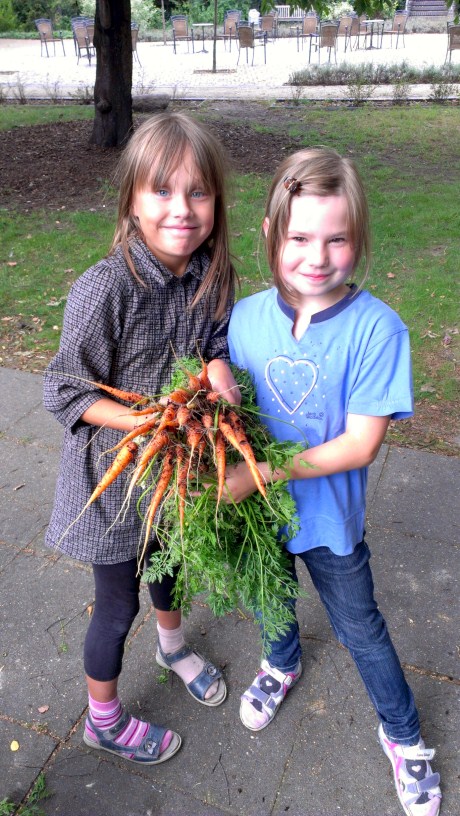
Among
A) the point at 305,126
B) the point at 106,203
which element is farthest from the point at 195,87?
the point at 106,203

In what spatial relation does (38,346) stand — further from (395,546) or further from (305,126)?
(305,126)

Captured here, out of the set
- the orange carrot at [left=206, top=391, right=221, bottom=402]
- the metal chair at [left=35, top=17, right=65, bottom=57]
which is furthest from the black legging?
the metal chair at [left=35, top=17, right=65, bottom=57]

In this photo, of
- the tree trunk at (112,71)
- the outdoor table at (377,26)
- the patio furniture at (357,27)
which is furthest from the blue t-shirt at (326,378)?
the outdoor table at (377,26)

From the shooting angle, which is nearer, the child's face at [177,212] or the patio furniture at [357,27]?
the child's face at [177,212]

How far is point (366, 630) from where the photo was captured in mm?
1947

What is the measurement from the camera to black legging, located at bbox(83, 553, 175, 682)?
2.02 meters

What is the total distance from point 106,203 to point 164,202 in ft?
21.8

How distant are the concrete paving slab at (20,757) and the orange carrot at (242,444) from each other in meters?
1.35

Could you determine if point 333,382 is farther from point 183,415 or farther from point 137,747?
point 137,747

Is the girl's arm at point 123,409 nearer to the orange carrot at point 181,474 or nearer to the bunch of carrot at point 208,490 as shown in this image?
the bunch of carrot at point 208,490

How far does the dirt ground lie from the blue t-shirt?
10.9 ft

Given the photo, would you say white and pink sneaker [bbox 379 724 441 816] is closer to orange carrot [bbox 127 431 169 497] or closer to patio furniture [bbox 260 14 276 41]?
orange carrot [bbox 127 431 169 497]

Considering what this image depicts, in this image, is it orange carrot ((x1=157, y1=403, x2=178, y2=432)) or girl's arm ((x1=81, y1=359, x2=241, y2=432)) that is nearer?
orange carrot ((x1=157, y1=403, x2=178, y2=432))

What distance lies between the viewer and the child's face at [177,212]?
1.70m
